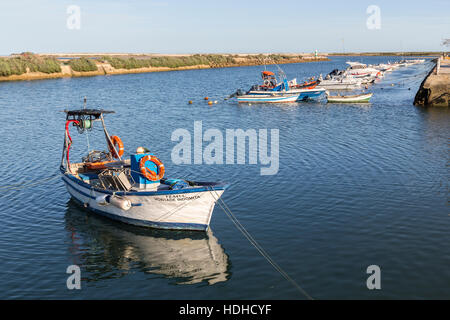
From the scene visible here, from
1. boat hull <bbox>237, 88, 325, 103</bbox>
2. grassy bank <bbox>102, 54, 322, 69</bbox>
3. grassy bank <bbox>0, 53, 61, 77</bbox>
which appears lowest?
boat hull <bbox>237, 88, 325, 103</bbox>

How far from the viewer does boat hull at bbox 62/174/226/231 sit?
63.0 ft

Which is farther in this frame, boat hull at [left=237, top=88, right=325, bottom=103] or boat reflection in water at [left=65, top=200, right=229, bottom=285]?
boat hull at [left=237, top=88, right=325, bottom=103]

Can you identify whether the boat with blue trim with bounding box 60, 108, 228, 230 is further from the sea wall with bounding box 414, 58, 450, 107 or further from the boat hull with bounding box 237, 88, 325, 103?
the sea wall with bounding box 414, 58, 450, 107

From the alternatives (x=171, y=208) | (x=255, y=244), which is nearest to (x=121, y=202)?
(x=171, y=208)

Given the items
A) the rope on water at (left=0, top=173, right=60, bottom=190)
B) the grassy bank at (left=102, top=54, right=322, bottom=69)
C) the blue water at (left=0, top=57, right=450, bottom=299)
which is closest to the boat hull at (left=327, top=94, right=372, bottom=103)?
the blue water at (left=0, top=57, right=450, bottom=299)

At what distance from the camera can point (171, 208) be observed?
1975 centimetres

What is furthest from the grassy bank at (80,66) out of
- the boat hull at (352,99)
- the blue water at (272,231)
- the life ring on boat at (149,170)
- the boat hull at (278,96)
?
the life ring on boat at (149,170)

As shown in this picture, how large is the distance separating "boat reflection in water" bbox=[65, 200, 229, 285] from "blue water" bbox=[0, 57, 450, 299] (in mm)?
55

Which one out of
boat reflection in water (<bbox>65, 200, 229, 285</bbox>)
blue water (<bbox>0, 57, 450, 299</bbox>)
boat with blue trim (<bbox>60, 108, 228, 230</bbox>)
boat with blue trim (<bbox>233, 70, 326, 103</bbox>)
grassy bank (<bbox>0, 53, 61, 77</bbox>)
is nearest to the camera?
blue water (<bbox>0, 57, 450, 299</bbox>)

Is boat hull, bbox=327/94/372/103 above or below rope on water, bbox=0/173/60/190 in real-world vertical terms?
above

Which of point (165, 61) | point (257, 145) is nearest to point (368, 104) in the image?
point (257, 145)

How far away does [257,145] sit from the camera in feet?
→ 122

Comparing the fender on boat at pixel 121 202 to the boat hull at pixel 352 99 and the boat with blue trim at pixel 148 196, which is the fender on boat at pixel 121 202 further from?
the boat hull at pixel 352 99
